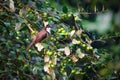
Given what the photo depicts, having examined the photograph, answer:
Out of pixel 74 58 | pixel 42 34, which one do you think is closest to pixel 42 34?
pixel 42 34

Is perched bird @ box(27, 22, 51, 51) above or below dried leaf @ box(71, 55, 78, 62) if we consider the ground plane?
above

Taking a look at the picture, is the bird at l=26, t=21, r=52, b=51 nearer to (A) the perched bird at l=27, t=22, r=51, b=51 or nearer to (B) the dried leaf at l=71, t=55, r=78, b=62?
(A) the perched bird at l=27, t=22, r=51, b=51

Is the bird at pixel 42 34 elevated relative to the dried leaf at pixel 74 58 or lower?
elevated

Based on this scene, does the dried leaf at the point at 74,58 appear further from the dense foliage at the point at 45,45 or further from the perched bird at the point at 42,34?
the perched bird at the point at 42,34

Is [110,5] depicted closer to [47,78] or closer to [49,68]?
[49,68]

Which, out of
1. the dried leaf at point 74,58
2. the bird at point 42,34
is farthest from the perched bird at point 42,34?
the dried leaf at point 74,58

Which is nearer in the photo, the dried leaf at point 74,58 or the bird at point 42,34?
the bird at point 42,34

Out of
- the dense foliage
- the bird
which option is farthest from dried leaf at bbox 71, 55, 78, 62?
the bird

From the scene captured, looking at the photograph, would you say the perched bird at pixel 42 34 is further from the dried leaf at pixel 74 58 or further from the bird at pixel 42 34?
the dried leaf at pixel 74 58

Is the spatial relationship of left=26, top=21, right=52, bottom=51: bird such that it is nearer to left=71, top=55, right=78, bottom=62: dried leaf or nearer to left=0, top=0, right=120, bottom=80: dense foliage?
left=0, top=0, right=120, bottom=80: dense foliage

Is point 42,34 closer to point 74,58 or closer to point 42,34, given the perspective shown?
point 42,34

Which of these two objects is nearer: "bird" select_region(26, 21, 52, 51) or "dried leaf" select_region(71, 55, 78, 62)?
"bird" select_region(26, 21, 52, 51)

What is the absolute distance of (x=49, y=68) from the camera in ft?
6.49

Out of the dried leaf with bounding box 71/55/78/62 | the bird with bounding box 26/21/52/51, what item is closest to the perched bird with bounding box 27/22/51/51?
the bird with bounding box 26/21/52/51
